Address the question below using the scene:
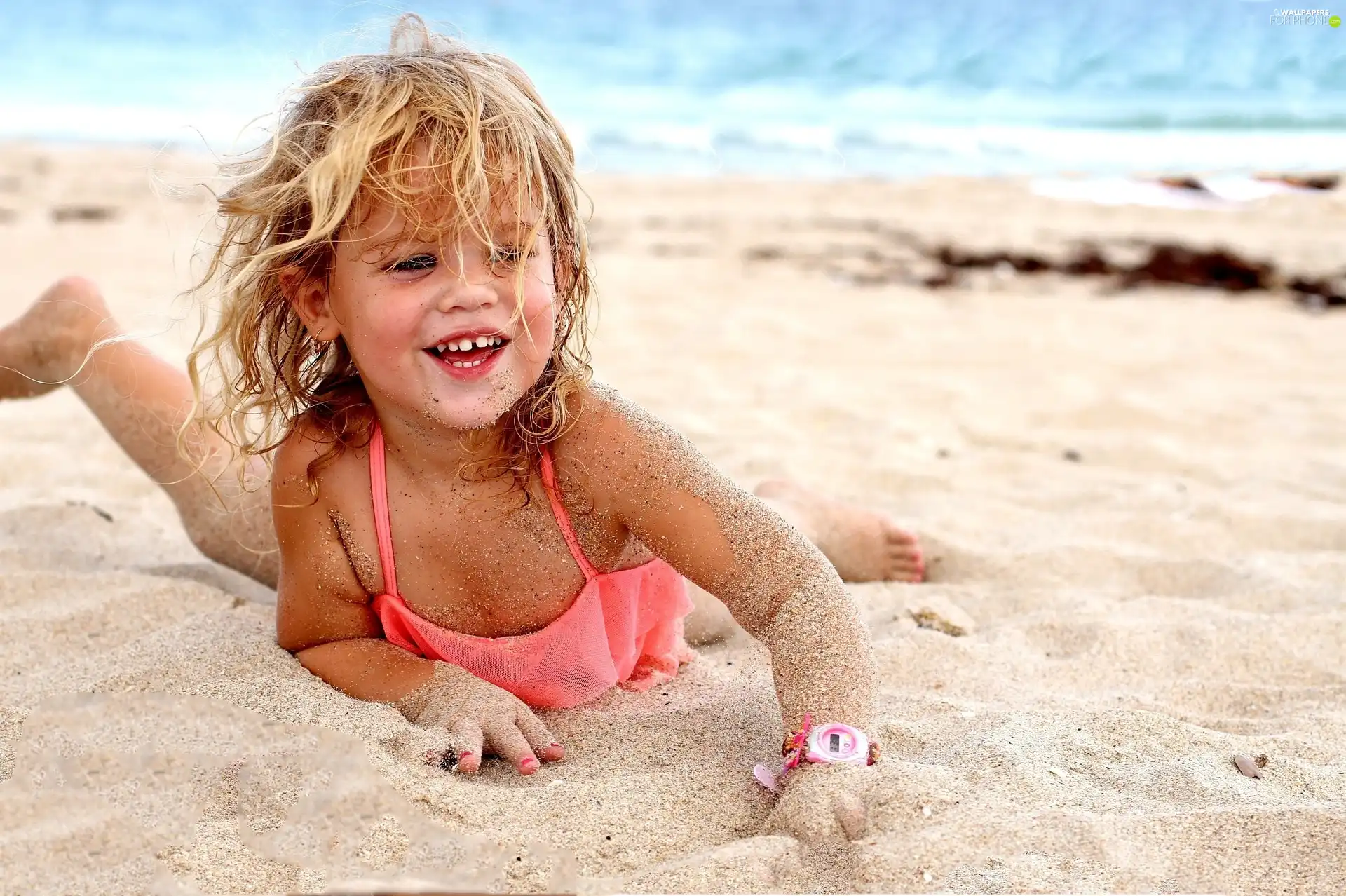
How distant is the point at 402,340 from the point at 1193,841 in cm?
135

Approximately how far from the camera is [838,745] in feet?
6.29

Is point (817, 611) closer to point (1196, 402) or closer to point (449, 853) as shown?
point (449, 853)

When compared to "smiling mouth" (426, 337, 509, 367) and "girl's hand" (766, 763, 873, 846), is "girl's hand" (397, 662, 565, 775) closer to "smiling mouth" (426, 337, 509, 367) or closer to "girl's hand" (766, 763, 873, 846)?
Answer: "girl's hand" (766, 763, 873, 846)

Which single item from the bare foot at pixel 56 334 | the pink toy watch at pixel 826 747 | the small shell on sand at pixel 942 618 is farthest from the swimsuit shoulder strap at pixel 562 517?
the bare foot at pixel 56 334

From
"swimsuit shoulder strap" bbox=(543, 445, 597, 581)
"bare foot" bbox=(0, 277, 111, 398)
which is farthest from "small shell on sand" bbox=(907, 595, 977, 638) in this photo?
"bare foot" bbox=(0, 277, 111, 398)

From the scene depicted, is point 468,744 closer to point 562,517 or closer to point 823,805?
point 562,517

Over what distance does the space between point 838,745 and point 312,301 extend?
113 cm

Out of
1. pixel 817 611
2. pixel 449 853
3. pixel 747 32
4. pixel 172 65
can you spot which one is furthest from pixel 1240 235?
pixel 172 65

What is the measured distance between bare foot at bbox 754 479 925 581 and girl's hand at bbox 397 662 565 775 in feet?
3.62

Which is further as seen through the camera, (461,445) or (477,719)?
(461,445)

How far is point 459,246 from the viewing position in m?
→ 1.94

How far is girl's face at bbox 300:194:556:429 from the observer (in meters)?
1.96

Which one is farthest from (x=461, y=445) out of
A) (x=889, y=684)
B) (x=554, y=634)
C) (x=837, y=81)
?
(x=837, y=81)

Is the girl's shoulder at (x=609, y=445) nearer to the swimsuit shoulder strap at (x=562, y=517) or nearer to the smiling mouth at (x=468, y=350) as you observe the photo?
the swimsuit shoulder strap at (x=562, y=517)
